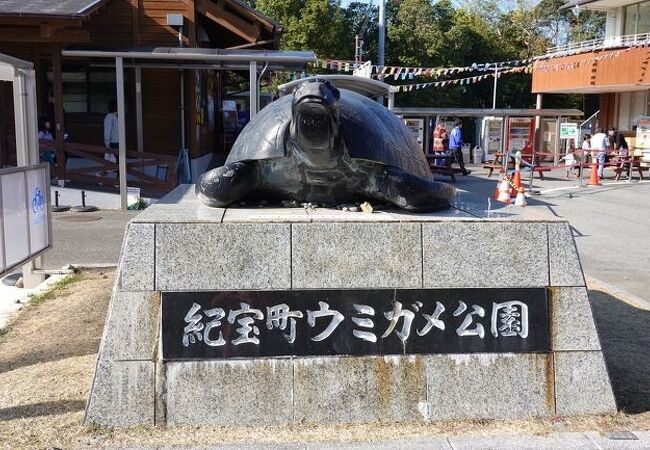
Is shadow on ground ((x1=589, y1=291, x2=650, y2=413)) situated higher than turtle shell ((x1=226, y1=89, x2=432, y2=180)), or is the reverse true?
turtle shell ((x1=226, y1=89, x2=432, y2=180))

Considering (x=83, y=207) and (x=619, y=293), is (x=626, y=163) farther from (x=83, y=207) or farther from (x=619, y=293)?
(x=83, y=207)

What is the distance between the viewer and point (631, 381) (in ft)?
14.4

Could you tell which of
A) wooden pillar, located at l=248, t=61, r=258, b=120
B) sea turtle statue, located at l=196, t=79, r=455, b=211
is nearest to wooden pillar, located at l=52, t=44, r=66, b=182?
wooden pillar, located at l=248, t=61, r=258, b=120

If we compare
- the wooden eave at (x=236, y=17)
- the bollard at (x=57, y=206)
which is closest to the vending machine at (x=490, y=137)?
the wooden eave at (x=236, y=17)

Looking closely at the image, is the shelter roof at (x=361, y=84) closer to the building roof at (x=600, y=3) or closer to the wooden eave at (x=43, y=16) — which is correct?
the wooden eave at (x=43, y=16)

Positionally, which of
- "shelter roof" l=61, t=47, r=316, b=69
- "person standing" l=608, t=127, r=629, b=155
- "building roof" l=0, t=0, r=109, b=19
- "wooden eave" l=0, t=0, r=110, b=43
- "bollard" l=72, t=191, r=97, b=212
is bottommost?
"bollard" l=72, t=191, r=97, b=212

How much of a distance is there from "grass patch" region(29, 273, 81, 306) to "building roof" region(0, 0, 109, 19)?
19.9ft

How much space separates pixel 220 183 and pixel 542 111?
21021mm

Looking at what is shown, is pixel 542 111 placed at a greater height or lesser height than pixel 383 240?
greater

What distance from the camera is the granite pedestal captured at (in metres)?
3.64

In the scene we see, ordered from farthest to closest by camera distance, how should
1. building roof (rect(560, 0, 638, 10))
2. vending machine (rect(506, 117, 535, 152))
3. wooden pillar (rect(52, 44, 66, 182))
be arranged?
building roof (rect(560, 0, 638, 10)) < vending machine (rect(506, 117, 535, 152)) < wooden pillar (rect(52, 44, 66, 182))

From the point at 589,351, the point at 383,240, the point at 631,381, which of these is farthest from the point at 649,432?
the point at 383,240

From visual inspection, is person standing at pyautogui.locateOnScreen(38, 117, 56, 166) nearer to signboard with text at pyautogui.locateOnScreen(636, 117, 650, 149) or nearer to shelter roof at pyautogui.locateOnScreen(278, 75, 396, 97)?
shelter roof at pyautogui.locateOnScreen(278, 75, 396, 97)

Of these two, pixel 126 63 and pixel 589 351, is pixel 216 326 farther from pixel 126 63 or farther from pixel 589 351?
pixel 126 63
